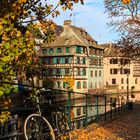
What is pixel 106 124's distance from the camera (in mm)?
15211

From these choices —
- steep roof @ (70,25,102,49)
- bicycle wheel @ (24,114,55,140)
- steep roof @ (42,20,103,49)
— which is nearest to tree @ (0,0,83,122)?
bicycle wheel @ (24,114,55,140)

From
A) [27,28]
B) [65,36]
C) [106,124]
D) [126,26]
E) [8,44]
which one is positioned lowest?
[106,124]

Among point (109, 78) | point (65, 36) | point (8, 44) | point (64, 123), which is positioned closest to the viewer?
point (8, 44)

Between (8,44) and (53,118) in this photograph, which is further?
(53,118)

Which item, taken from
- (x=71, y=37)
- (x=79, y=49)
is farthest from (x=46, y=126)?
(x=71, y=37)

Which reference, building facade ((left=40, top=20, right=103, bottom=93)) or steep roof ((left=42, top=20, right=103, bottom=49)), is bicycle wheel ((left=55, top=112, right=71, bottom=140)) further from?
steep roof ((left=42, top=20, right=103, bottom=49))

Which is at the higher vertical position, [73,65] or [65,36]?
[65,36]

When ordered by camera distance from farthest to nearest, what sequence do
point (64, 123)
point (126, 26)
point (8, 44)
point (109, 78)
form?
point (109, 78)
point (126, 26)
point (64, 123)
point (8, 44)

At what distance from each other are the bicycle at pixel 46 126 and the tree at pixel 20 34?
717mm

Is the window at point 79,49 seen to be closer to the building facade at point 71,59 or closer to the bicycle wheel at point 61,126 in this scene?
the building facade at point 71,59

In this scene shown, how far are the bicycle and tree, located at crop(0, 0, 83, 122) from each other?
0.72 m

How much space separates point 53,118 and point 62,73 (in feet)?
196

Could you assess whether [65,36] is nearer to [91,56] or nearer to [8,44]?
[91,56]

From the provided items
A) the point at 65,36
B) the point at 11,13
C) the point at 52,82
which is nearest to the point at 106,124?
the point at 11,13
